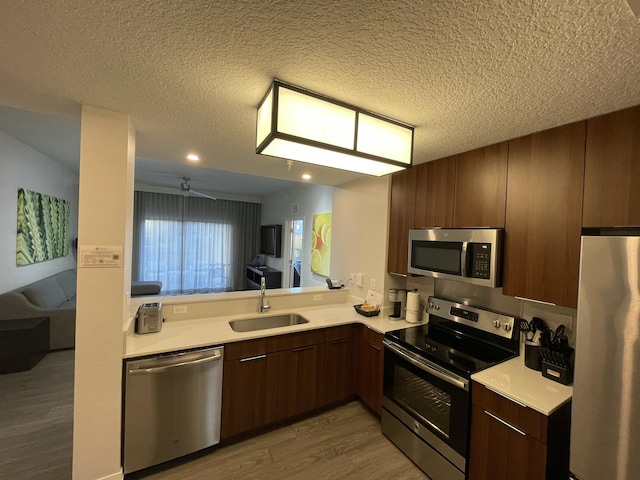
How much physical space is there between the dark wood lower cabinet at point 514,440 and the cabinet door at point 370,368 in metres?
0.81

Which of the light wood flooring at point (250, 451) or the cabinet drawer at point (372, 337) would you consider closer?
the light wood flooring at point (250, 451)

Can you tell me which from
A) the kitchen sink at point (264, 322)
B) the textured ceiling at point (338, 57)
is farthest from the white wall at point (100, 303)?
the kitchen sink at point (264, 322)

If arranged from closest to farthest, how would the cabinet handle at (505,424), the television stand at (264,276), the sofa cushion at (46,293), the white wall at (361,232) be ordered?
the cabinet handle at (505,424), the white wall at (361,232), the sofa cushion at (46,293), the television stand at (264,276)

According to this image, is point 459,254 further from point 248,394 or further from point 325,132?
point 248,394

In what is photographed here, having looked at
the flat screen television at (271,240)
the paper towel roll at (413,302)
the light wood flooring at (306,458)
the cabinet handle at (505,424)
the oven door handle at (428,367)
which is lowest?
the light wood flooring at (306,458)

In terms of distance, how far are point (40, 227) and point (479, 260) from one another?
5.29m

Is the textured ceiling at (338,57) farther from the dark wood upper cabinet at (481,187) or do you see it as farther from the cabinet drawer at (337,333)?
the cabinet drawer at (337,333)

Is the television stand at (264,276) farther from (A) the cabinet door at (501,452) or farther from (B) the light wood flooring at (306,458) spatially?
(A) the cabinet door at (501,452)

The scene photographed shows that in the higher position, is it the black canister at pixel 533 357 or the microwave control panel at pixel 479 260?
the microwave control panel at pixel 479 260

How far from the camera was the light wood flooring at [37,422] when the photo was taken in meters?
1.77

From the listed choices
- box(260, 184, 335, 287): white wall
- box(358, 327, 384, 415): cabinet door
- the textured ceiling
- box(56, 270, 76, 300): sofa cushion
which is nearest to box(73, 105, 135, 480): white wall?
the textured ceiling

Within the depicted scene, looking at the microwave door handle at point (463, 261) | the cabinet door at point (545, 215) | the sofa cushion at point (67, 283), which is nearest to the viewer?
the cabinet door at point (545, 215)

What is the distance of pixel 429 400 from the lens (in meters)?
1.89

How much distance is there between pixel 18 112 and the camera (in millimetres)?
2273
